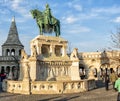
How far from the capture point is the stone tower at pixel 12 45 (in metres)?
51.8

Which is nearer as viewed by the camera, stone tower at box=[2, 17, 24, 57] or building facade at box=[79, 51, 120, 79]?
building facade at box=[79, 51, 120, 79]

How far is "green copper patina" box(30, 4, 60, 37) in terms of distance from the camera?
24.1m

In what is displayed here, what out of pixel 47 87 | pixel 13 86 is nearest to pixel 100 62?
pixel 13 86

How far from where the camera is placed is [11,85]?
1903 cm

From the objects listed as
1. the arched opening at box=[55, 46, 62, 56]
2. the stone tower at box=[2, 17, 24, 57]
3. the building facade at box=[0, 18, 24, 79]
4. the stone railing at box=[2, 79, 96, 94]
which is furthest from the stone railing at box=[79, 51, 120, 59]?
the stone railing at box=[2, 79, 96, 94]

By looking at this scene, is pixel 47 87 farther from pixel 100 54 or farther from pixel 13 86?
pixel 100 54

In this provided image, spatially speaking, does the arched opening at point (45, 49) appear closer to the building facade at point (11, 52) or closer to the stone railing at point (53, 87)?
the stone railing at point (53, 87)

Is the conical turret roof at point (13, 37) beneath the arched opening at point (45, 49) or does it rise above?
above

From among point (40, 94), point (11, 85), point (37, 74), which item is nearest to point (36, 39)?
point (37, 74)

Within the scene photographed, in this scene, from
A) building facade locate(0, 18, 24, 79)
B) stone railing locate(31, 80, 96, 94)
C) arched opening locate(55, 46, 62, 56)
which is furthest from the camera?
building facade locate(0, 18, 24, 79)

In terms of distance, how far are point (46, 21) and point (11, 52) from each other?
30370 millimetres

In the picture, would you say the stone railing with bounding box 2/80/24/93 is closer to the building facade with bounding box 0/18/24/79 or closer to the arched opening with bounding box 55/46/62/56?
the arched opening with bounding box 55/46/62/56

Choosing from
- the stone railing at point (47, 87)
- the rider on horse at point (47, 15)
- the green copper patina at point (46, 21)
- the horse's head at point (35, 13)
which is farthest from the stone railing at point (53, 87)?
the horse's head at point (35, 13)

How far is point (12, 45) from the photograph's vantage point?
170ft
